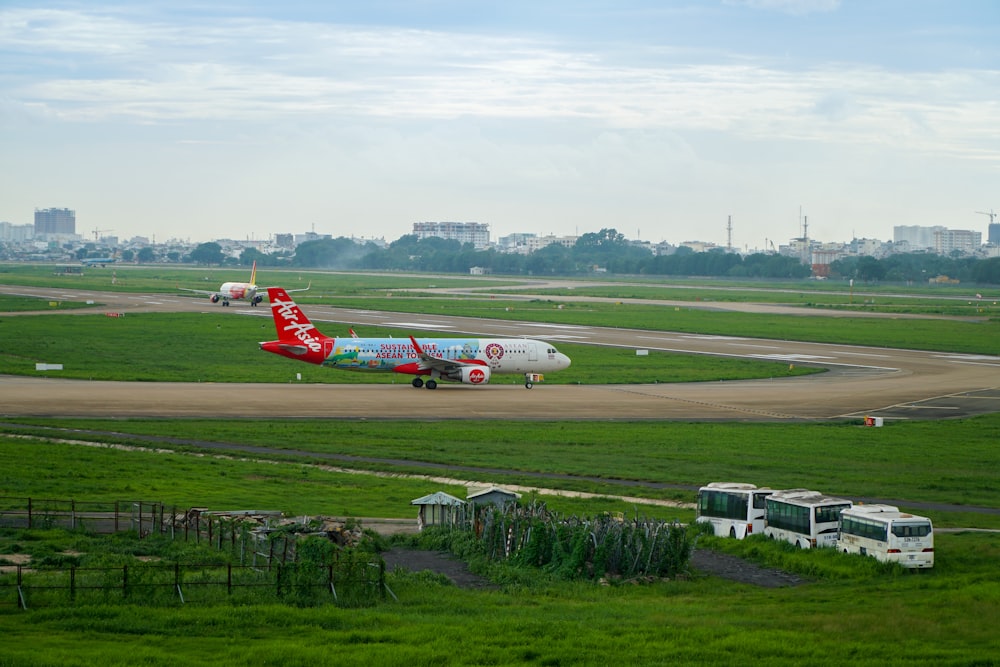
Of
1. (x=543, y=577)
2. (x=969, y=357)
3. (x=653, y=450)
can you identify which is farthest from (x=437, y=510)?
(x=969, y=357)

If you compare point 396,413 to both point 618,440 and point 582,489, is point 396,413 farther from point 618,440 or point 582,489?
point 582,489

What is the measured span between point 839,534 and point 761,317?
13147 cm

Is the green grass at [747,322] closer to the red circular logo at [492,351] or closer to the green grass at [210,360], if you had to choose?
the green grass at [210,360]

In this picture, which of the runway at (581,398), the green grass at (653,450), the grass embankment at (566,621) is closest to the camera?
the grass embankment at (566,621)

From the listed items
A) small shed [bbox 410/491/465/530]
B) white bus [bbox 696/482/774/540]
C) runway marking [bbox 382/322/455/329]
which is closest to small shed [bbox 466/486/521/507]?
small shed [bbox 410/491/465/530]

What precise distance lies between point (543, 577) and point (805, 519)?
9658mm

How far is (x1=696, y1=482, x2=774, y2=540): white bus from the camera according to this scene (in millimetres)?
41062

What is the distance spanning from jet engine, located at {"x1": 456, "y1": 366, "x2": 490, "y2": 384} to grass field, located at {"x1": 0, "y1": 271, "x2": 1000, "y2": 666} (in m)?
17.4

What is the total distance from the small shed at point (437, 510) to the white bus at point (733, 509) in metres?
9.27

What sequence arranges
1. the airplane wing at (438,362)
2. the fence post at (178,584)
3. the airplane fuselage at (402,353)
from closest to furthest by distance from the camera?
the fence post at (178,584), the airplane wing at (438,362), the airplane fuselage at (402,353)

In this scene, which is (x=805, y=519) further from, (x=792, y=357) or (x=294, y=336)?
(x=792, y=357)

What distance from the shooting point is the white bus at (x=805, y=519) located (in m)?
38.2

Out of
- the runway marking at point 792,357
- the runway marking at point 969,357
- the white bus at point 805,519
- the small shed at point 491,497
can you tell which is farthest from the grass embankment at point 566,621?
the runway marking at point 969,357

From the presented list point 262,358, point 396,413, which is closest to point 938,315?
point 262,358
